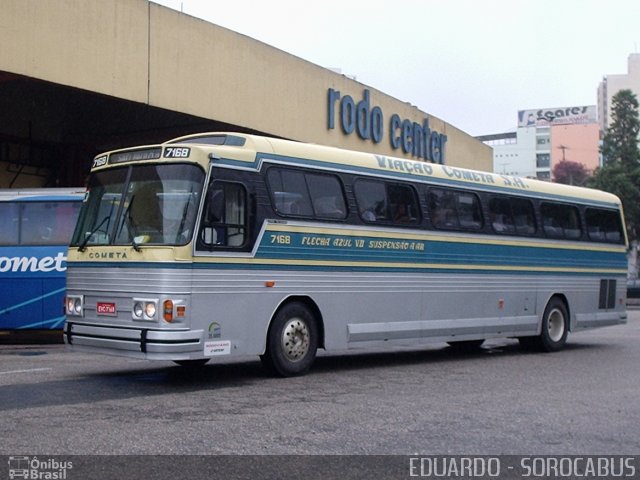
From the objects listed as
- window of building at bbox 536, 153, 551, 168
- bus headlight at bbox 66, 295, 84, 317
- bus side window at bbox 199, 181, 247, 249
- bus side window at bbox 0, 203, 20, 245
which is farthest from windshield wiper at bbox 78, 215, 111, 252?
window of building at bbox 536, 153, 551, 168

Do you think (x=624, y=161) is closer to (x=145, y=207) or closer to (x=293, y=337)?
(x=293, y=337)

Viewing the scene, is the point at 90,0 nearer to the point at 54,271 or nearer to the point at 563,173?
the point at 54,271

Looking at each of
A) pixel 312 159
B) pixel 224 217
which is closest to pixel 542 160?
pixel 312 159

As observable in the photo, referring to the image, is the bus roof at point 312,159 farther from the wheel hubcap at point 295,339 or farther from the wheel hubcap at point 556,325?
the wheel hubcap at point 556,325

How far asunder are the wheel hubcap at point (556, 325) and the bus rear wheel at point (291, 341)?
663 cm

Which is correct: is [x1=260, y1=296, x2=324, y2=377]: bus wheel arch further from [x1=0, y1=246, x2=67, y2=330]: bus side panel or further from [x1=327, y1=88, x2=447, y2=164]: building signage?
[x1=327, y1=88, x2=447, y2=164]: building signage

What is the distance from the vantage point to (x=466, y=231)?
1489 cm

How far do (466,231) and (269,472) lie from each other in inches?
357

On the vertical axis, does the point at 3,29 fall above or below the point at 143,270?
above

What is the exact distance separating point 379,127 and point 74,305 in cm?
2069

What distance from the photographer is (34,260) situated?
17.3m

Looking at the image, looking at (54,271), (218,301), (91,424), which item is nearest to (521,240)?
(218,301)

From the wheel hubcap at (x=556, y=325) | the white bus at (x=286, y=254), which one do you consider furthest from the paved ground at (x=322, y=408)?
the wheel hubcap at (x=556, y=325)

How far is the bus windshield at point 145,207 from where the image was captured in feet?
34.2
